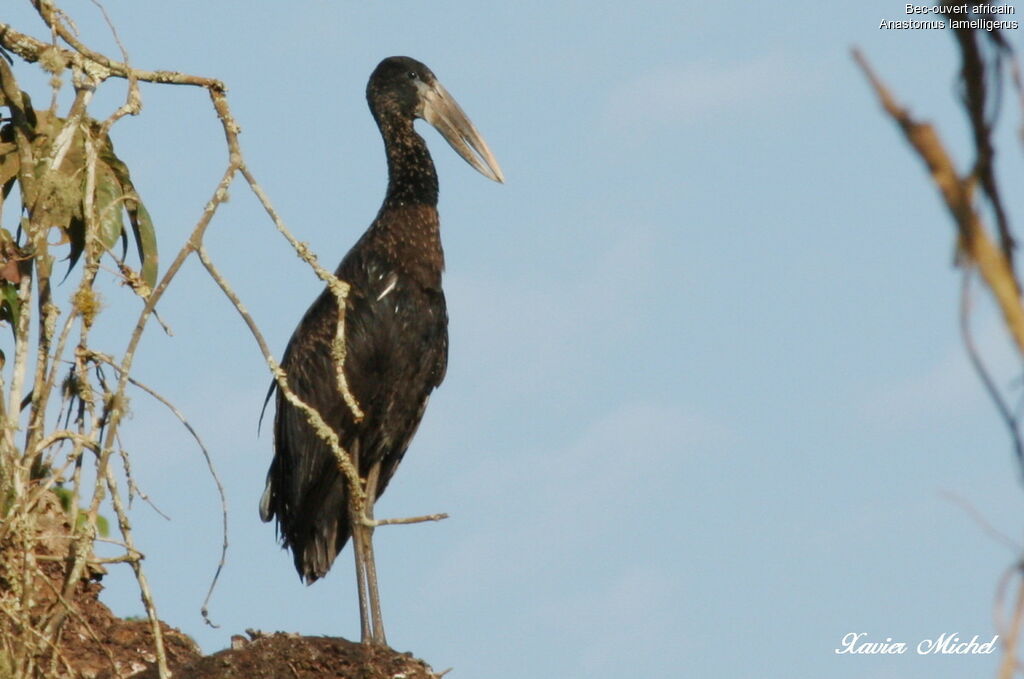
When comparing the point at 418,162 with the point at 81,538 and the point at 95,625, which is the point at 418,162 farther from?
the point at 81,538

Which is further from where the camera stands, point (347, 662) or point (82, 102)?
point (347, 662)

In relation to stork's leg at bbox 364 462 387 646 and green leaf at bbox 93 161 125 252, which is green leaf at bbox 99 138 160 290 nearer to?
green leaf at bbox 93 161 125 252

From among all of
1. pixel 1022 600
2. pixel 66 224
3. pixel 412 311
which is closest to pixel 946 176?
pixel 1022 600

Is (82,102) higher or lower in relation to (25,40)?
lower

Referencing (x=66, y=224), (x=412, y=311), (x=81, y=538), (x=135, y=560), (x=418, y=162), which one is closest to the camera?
(x=81, y=538)

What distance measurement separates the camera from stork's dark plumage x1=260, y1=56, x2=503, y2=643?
707 centimetres

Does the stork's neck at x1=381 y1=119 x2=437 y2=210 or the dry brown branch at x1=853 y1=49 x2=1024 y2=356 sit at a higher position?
the stork's neck at x1=381 y1=119 x2=437 y2=210

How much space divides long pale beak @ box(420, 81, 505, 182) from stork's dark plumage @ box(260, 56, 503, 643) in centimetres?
21

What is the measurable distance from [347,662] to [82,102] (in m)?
2.15

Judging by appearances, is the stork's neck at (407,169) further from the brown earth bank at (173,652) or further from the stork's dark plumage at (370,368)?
the brown earth bank at (173,652)

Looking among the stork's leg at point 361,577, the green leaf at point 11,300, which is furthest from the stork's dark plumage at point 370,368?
the green leaf at point 11,300

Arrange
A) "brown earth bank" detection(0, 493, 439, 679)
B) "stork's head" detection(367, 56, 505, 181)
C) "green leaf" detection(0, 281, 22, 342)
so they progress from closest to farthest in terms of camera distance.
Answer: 1. "green leaf" detection(0, 281, 22, 342)
2. "brown earth bank" detection(0, 493, 439, 679)
3. "stork's head" detection(367, 56, 505, 181)

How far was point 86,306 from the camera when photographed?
4.28 m

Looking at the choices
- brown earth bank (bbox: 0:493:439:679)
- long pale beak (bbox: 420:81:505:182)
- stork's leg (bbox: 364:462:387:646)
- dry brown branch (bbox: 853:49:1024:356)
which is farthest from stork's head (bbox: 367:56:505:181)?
dry brown branch (bbox: 853:49:1024:356)
